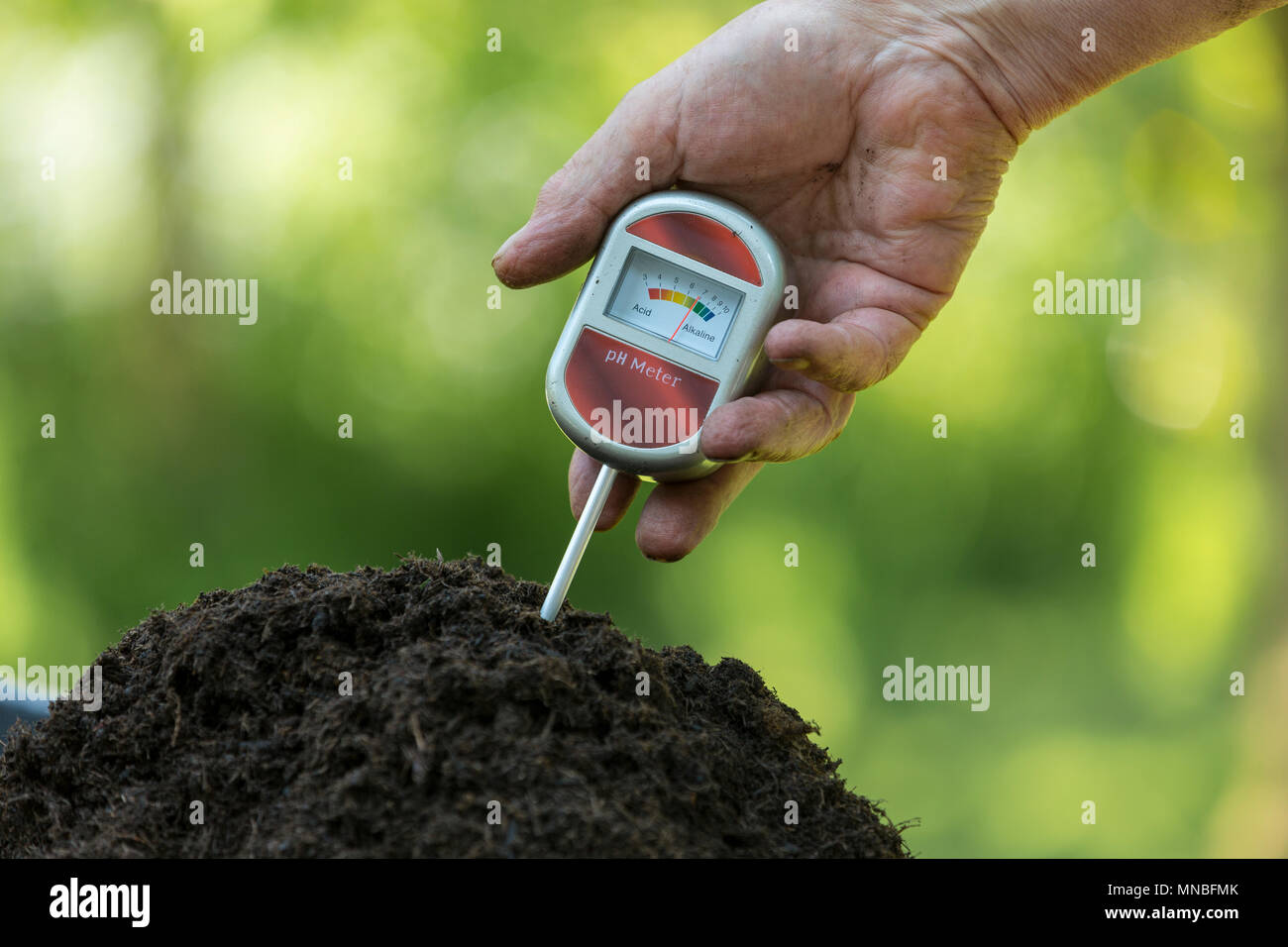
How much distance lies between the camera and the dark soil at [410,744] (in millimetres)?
681

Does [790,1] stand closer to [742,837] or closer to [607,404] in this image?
[607,404]

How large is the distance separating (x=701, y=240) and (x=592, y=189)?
0.48ft

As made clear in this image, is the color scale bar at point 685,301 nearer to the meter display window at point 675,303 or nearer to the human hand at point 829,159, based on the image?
the meter display window at point 675,303

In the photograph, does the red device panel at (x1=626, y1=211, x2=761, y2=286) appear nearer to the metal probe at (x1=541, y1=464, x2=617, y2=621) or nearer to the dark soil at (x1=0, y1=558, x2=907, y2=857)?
the metal probe at (x1=541, y1=464, x2=617, y2=621)

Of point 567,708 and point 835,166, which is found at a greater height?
point 835,166

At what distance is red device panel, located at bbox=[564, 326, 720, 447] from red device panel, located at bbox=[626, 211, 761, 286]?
0.12 metres

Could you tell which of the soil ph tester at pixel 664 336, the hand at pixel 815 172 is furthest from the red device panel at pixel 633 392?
the hand at pixel 815 172

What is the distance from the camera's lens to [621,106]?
122 cm

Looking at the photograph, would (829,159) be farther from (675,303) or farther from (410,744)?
(410,744)

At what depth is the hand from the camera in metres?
1.15

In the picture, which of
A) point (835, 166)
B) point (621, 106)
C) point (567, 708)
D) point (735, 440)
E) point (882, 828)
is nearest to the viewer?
point (567, 708)

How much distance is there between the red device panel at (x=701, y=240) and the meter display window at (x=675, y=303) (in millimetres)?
20

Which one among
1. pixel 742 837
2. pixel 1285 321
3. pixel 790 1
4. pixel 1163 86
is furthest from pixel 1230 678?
pixel 742 837

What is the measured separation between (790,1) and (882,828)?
98cm
